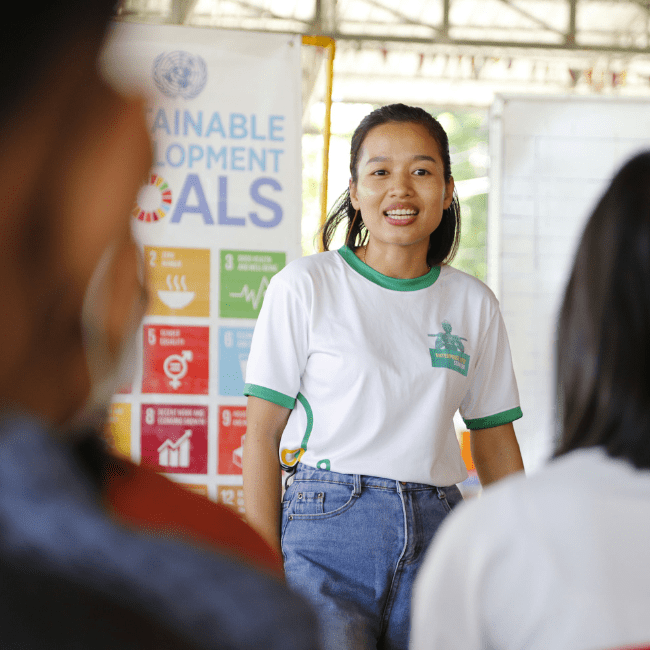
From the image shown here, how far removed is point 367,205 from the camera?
5.54 feet

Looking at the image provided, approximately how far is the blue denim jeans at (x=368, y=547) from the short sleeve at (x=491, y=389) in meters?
0.32

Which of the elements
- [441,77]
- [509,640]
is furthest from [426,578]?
[441,77]

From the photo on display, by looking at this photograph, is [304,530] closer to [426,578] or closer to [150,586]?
[426,578]

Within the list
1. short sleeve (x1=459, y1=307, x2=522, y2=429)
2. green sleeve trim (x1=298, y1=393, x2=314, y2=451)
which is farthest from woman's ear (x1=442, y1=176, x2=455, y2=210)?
green sleeve trim (x1=298, y1=393, x2=314, y2=451)

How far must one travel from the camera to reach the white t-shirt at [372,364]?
1.46m

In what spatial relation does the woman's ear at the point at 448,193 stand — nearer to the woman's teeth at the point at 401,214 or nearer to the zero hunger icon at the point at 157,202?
the woman's teeth at the point at 401,214

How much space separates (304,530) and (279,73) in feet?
5.04

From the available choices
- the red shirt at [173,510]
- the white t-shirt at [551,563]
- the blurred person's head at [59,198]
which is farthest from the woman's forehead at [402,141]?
the blurred person's head at [59,198]

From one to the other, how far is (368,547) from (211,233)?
129 centimetres

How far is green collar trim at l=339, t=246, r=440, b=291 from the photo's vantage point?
161 centimetres

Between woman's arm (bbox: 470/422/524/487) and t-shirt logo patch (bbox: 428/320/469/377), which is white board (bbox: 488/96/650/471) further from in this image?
t-shirt logo patch (bbox: 428/320/469/377)

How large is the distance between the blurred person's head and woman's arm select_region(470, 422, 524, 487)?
145 centimetres

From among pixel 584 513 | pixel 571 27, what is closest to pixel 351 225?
pixel 584 513

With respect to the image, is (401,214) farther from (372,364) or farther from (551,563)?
(551,563)
